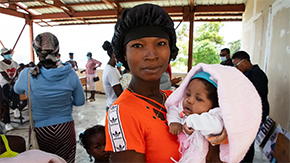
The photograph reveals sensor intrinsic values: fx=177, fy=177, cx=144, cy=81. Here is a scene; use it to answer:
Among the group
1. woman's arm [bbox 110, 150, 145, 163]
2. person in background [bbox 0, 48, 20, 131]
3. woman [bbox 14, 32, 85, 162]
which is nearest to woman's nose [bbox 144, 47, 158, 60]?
woman's arm [bbox 110, 150, 145, 163]

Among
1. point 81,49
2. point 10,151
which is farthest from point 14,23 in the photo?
point 10,151

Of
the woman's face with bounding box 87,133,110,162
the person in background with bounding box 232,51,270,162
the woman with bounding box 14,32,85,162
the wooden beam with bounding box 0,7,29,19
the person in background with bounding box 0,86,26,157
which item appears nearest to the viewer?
the person in background with bounding box 0,86,26,157

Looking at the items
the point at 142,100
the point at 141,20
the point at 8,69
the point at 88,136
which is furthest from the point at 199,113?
the point at 8,69

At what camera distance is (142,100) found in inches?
36.5

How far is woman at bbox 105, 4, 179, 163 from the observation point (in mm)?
759

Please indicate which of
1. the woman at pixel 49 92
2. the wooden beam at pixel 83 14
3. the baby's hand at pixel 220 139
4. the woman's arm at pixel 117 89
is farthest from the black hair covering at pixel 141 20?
the wooden beam at pixel 83 14

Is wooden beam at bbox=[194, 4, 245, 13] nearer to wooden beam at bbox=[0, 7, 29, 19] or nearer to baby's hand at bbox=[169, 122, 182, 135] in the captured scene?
baby's hand at bbox=[169, 122, 182, 135]

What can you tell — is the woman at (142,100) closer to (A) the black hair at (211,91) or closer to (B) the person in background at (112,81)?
(A) the black hair at (211,91)

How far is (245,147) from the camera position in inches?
33.8

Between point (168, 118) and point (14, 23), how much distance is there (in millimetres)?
13550

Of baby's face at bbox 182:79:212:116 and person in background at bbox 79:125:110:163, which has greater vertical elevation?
baby's face at bbox 182:79:212:116

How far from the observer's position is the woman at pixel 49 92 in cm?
174

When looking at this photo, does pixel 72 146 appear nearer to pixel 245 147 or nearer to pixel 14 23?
pixel 245 147

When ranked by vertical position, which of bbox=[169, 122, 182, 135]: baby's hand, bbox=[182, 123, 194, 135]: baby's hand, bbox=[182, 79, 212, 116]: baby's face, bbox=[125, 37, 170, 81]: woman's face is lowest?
bbox=[182, 123, 194, 135]: baby's hand
